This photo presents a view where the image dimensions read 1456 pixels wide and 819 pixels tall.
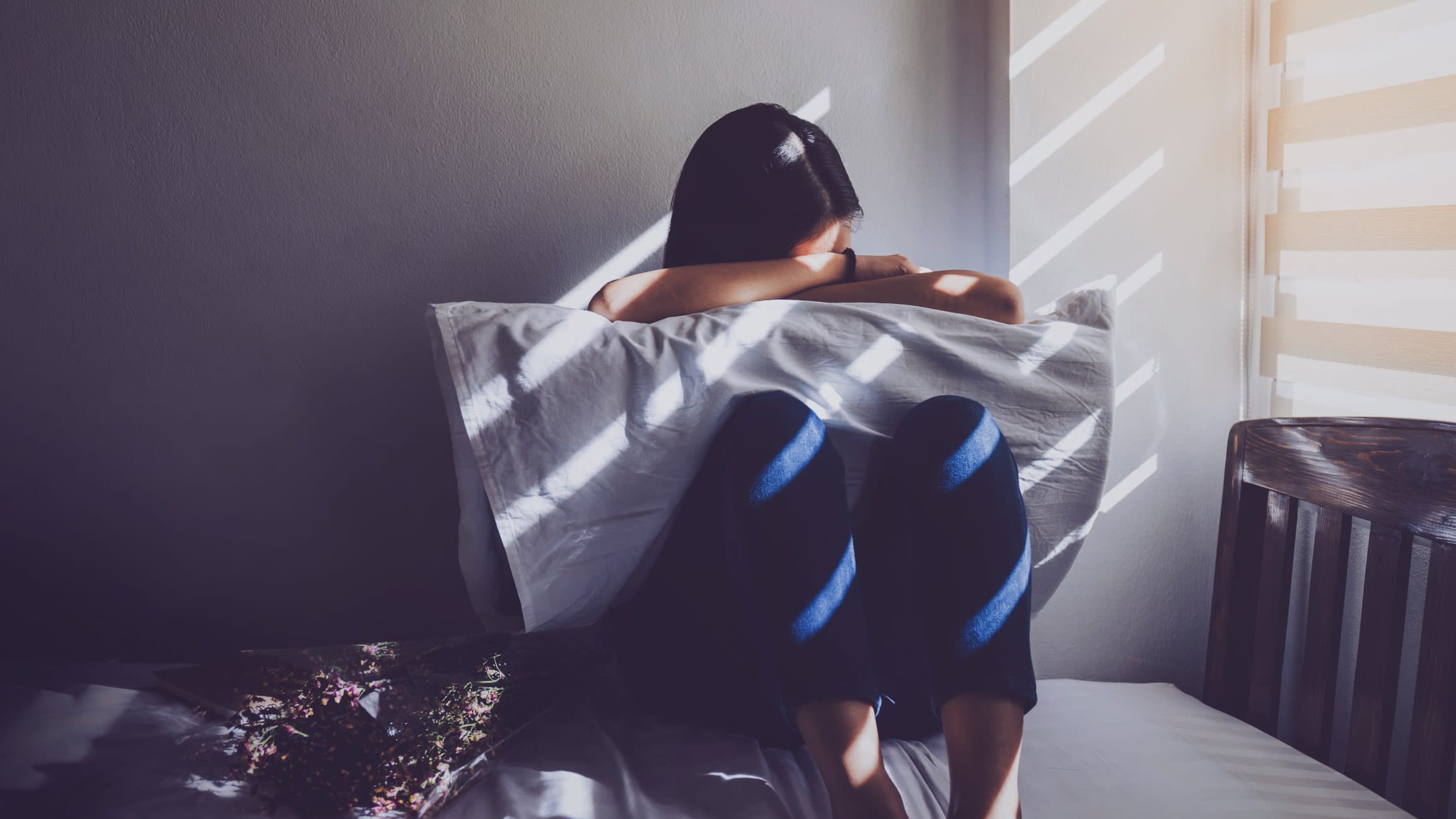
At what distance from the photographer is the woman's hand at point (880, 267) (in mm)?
1098

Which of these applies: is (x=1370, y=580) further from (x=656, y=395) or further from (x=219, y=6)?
(x=219, y=6)

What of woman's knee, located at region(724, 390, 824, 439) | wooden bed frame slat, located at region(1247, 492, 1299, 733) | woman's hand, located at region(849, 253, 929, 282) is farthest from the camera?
woman's hand, located at region(849, 253, 929, 282)

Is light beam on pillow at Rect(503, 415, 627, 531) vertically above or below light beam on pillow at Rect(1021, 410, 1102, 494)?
above

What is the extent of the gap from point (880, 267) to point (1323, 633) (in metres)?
0.66

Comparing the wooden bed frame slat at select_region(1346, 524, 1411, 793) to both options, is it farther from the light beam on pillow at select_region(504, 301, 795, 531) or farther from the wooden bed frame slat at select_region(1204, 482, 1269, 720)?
the light beam on pillow at select_region(504, 301, 795, 531)

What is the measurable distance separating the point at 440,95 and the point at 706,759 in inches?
38.1

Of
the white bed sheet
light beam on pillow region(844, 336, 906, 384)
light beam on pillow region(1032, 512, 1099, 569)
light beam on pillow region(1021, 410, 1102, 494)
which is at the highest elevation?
light beam on pillow region(844, 336, 906, 384)

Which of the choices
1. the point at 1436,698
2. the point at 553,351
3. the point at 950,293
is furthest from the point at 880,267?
the point at 1436,698

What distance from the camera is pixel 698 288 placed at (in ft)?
3.34

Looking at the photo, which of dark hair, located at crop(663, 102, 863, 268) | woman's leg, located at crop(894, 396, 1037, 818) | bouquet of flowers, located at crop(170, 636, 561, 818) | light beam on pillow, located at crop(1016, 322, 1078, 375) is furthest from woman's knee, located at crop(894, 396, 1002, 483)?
bouquet of flowers, located at crop(170, 636, 561, 818)

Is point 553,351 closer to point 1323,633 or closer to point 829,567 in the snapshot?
point 829,567

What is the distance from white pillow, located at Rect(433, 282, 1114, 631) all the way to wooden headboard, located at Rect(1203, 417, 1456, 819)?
0.25 m

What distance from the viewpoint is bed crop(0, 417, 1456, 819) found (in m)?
0.78

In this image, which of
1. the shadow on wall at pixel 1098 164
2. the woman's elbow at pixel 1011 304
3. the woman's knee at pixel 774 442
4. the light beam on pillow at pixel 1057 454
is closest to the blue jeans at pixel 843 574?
the woman's knee at pixel 774 442
